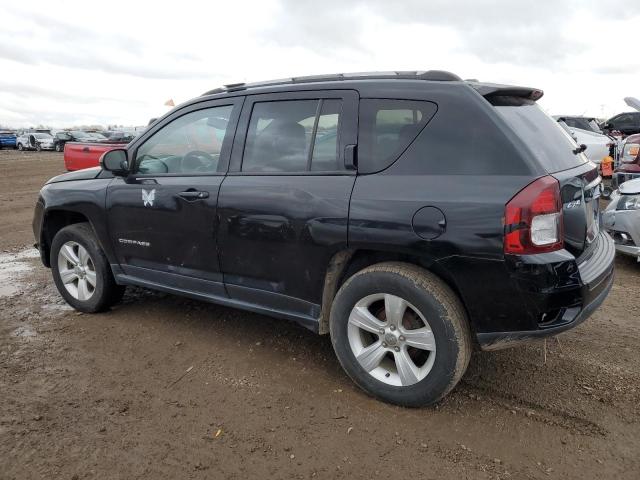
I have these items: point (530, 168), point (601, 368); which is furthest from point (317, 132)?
point (601, 368)

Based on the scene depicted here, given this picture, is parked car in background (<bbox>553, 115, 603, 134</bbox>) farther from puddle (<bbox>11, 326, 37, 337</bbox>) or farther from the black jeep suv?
puddle (<bbox>11, 326, 37, 337</bbox>)

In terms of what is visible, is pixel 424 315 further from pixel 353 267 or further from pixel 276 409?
pixel 276 409

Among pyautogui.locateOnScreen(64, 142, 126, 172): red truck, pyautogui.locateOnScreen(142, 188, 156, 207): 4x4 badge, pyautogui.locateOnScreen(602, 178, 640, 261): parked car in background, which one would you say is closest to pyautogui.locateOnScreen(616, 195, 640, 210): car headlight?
pyautogui.locateOnScreen(602, 178, 640, 261): parked car in background

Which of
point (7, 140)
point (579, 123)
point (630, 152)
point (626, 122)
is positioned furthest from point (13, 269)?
point (7, 140)

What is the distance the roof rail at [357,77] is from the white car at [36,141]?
133 feet

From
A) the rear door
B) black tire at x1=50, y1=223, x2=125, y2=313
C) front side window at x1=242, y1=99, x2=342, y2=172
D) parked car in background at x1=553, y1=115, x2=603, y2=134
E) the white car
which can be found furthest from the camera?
the white car

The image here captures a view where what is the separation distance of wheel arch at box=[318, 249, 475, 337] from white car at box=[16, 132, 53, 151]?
41413mm

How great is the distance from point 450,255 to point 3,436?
257 cm

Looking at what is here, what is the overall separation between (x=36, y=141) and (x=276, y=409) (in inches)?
1678

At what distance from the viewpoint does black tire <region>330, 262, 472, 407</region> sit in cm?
266

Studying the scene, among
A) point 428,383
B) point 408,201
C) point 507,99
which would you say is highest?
point 507,99

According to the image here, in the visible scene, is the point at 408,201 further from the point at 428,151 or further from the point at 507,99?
the point at 507,99

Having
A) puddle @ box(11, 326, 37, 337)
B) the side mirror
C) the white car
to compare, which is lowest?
the white car

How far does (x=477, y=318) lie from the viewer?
2648 mm
